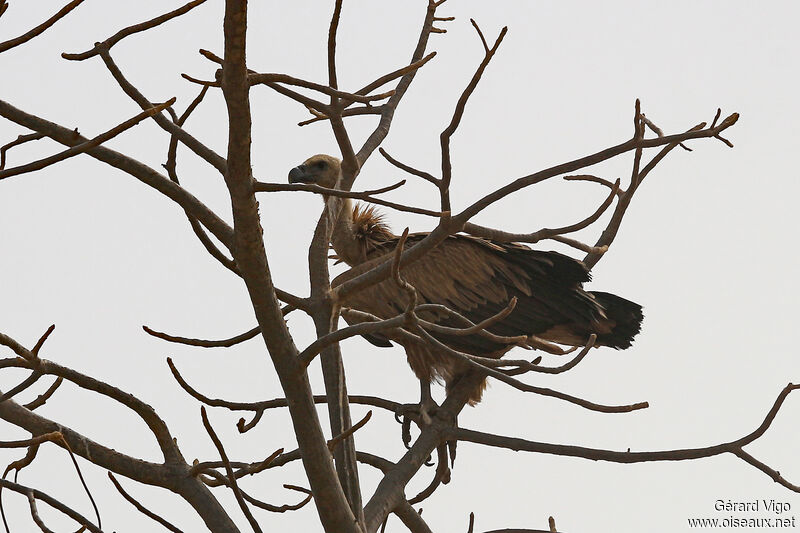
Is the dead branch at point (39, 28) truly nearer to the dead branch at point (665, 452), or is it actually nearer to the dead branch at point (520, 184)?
the dead branch at point (520, 184)

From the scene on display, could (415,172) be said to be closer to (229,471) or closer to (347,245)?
(229,471)

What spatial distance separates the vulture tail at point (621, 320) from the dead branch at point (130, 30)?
4262mm

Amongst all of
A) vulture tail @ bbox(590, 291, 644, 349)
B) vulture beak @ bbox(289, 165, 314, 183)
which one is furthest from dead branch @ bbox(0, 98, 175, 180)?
vulture beak @ bbox(289, 165, 314, 183)

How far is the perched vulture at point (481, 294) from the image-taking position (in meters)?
A: 6.26

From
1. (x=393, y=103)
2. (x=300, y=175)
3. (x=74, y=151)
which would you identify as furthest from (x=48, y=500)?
(x=300, y=175)

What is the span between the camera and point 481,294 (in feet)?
22.3

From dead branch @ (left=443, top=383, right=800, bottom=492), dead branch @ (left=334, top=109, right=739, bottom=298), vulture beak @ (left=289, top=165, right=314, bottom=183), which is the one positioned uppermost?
vulture beak @ (left=289, top=165, right=314, bottom=183)

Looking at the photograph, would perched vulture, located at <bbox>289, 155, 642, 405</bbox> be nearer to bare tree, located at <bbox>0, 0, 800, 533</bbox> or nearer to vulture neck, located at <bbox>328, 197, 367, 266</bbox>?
vulture neck, located at <bbox>328, 197, 367, 266</bbox>

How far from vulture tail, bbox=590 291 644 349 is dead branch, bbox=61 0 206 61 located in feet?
14.0

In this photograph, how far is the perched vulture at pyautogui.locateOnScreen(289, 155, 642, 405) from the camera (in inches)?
247

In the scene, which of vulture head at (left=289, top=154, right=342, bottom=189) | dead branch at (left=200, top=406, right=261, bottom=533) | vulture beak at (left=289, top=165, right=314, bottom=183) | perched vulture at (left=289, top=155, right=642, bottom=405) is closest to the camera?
dead branch at (left=200, top=406, right=261, bottom=533)

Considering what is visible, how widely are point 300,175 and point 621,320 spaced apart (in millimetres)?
2453

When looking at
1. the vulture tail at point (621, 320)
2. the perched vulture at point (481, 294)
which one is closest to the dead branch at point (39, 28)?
the perched vulture at point (481, 294)

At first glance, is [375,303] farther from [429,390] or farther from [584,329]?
[584,329]
